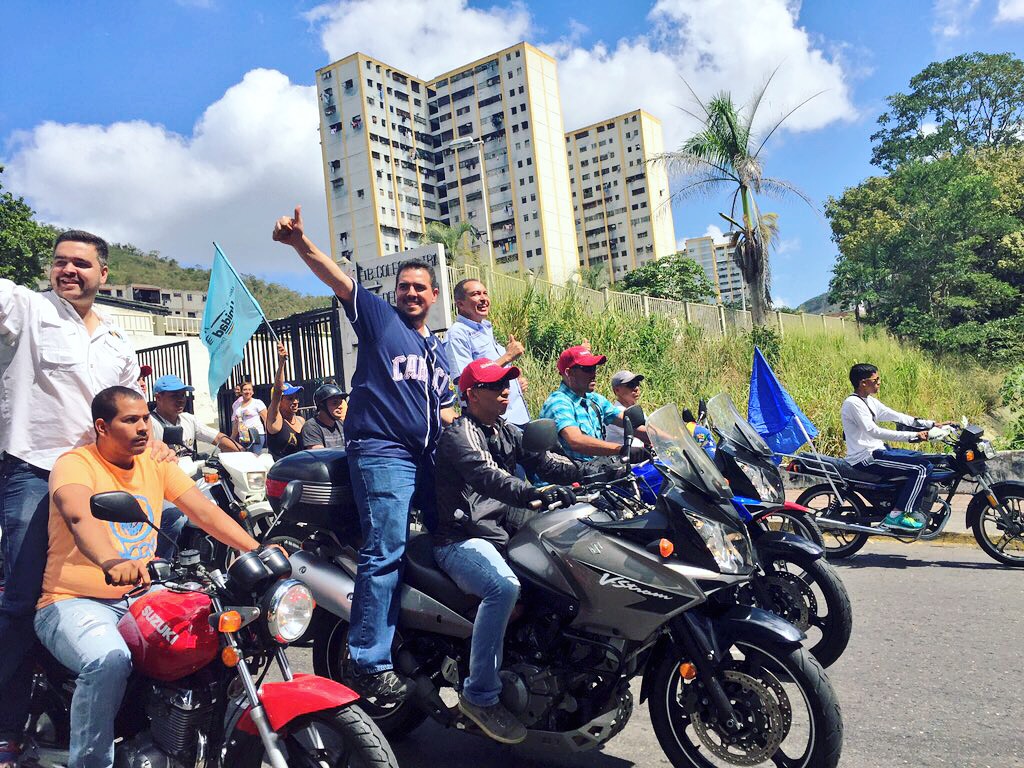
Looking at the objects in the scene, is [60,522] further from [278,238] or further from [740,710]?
[740,710]

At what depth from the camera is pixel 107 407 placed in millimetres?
3016

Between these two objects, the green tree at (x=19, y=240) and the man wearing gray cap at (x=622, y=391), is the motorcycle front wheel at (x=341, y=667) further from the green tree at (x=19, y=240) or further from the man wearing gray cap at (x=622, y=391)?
the green tree at (x=19, y=240)

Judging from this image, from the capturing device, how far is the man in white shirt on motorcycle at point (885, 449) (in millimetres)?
6859

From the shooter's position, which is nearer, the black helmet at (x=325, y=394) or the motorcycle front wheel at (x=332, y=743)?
the motorcycle front wheel at (x=332, y=743)

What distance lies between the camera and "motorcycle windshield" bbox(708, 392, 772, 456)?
495 centimetres

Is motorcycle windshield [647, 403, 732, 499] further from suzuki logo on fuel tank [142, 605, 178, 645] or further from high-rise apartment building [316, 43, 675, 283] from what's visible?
high-rise apartment building [316, 43, 675, 283]

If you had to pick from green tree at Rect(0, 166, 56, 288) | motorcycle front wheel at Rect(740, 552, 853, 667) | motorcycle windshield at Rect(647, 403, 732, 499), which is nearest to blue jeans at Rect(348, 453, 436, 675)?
motorcycle windshield at Rect(647, 403, 732, 499)

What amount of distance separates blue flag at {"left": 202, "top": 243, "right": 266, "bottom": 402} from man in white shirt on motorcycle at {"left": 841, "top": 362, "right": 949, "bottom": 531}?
5.88 m

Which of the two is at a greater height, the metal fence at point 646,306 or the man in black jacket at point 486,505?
the metal fence at point 646,306

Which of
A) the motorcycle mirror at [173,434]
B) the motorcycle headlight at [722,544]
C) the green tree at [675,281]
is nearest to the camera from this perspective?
the motorcycle headlight at [722,544]

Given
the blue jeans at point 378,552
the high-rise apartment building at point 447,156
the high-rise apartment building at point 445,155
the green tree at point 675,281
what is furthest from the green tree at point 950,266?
the high-rise apartment building at point 445,155

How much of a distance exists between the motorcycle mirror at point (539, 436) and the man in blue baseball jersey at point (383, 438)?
0.71 m

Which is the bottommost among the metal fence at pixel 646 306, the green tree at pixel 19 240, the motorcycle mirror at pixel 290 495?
the motorcycle mirror at pixel 290 495

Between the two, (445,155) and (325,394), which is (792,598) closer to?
(325,394)
